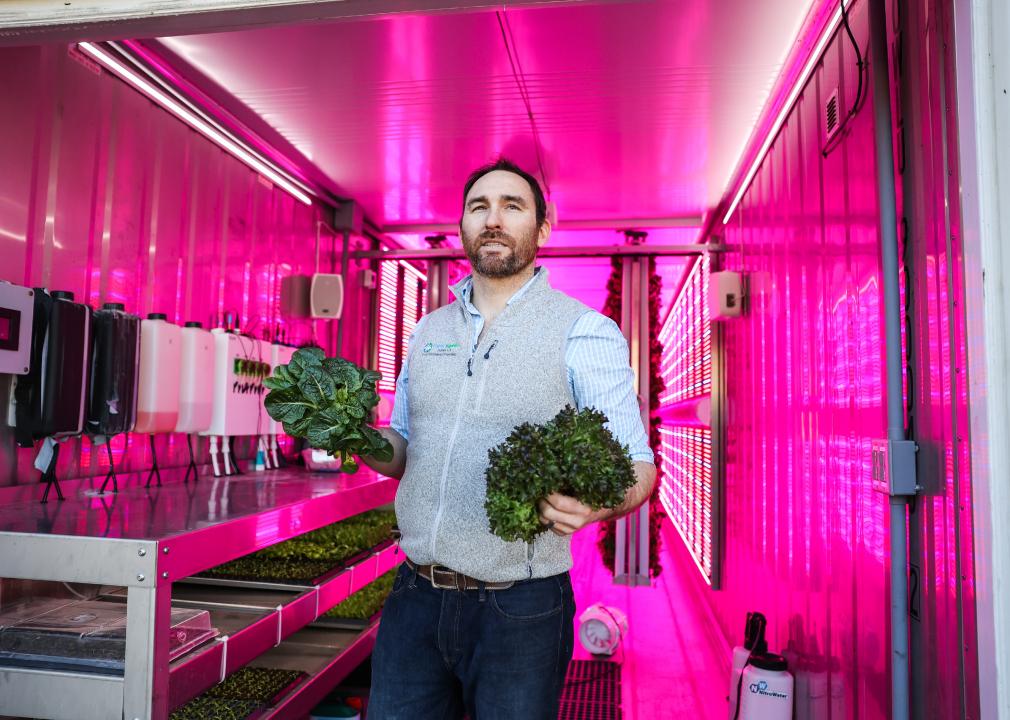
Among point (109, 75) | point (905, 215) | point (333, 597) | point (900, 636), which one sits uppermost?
point (109, 75)

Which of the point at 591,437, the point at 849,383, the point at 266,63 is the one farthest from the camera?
the point at 266,63

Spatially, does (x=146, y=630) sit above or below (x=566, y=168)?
below

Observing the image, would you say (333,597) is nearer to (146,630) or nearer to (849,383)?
(146,630)

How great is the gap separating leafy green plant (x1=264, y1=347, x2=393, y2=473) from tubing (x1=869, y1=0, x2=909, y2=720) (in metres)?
1.48

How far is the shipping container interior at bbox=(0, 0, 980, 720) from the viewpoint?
202 centimetres

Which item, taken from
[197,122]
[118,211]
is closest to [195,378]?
[118,211]

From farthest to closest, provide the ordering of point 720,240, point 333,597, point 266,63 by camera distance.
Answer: point 720,240, point 266,63, point 333,597

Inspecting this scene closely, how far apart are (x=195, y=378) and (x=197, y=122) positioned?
4.73 feet

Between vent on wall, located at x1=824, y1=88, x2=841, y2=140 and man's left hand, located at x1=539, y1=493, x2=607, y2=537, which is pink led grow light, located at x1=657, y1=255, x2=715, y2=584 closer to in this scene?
vent on wall, located at x1=824, y1=88, x2=841, y2=140

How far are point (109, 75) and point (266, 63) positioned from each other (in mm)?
696

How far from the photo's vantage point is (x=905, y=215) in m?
2.22

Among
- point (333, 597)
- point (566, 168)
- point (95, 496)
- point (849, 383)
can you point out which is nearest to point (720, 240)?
point (566, 168)

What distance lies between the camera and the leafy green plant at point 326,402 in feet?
5.55

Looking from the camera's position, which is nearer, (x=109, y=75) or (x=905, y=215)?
(x=905, y=215)
